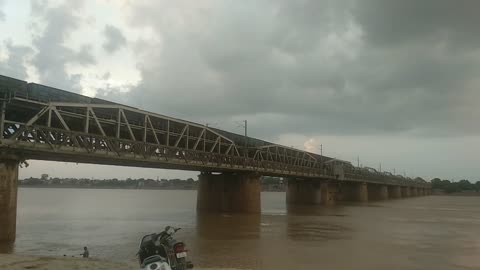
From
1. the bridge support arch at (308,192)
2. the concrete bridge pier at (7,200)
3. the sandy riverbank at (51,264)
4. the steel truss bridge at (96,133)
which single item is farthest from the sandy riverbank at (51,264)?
the bridge support arch at (308,192)

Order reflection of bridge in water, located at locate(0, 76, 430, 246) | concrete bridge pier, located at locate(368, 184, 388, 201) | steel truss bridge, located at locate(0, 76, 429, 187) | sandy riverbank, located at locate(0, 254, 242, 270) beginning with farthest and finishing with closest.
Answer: concrete bridge pier, located at locate(368, 184, 388, 201) → steel truss bridge, located at locate(0, 76, 429, 187) → reflection of bridge in water, located at locate(0, 76, 430, 246) → sandy riverbank, located at locate(0, 254, 242, 270)

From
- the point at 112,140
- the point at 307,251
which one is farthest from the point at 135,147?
the point at 307,251

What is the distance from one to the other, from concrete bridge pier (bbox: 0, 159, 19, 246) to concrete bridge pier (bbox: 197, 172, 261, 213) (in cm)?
4036

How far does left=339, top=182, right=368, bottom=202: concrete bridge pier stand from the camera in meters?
142

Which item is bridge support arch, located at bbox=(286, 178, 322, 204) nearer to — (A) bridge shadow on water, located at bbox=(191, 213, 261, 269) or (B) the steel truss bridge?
(B) the steel truss bridge

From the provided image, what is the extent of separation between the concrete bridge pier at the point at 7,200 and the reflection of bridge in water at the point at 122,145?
0.06 meters

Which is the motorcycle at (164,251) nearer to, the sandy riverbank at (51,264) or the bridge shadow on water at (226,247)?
the sandy riverbank at (51,264)

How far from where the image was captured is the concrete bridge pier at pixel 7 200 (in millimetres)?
29281

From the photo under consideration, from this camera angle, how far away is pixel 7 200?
29.4 meters

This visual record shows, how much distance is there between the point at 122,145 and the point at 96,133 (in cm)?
620

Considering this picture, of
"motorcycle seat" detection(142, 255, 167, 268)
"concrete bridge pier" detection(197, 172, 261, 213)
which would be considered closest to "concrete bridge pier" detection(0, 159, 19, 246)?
"motorcycle seat" detection(142, 255, 167, 268)

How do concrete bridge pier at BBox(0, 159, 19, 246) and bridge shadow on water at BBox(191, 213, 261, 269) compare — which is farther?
concrete bridge pier at BBox(0, 159, 19, 246)

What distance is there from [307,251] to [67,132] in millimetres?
21431

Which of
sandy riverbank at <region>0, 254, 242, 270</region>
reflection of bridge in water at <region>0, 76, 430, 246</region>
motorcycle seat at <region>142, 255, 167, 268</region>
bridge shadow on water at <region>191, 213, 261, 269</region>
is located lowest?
bridge shadow on water at <region>191, 213, 261, 269</region>
